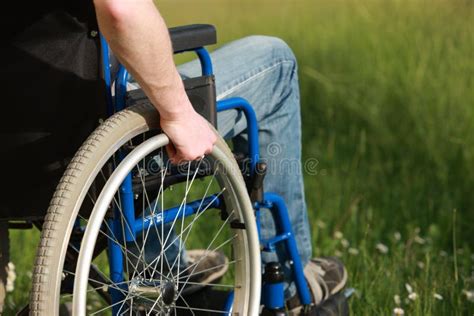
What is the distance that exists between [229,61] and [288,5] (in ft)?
12.3

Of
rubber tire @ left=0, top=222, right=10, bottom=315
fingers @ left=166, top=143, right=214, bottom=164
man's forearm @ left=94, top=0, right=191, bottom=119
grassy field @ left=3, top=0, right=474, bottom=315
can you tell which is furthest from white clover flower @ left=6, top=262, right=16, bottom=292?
man's forearm @ left=94, top=0, right=191, bottom=119

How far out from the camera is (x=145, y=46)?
75.1 inches

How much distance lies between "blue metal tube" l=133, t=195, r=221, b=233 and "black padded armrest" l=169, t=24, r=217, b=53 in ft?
1.21

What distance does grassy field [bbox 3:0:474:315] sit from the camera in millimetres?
3285

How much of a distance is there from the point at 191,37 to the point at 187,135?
0.28m

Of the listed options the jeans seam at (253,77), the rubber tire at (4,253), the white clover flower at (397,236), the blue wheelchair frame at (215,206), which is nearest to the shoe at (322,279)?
the blue wheelchair frame at (215,206)

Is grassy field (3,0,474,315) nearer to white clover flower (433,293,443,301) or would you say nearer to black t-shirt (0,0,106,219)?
white clover flower (433,293,443,301)

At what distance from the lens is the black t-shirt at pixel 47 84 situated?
2098mm

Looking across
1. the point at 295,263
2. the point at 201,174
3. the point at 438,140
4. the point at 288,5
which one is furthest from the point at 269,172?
the point at 288,5

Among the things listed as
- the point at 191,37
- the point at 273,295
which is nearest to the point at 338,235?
the point at 273,295

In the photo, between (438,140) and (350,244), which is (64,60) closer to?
(350,244)

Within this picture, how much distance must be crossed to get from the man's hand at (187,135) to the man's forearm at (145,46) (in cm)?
3

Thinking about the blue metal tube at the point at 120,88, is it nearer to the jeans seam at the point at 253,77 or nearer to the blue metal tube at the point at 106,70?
the blue metal tube at the point at 106,70

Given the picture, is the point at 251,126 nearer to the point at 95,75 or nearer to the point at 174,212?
the point at 174,212
